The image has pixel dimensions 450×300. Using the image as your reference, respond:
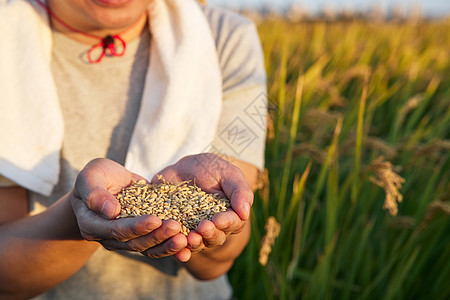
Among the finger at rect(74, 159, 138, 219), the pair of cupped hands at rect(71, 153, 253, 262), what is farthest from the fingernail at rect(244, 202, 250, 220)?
the finger at rect(74, 159, 138, 219)

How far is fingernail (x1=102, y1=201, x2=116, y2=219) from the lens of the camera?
78cm

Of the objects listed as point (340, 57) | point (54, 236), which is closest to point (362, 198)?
point (54, 236)

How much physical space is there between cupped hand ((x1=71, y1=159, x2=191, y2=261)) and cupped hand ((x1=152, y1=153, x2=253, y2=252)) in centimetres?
4

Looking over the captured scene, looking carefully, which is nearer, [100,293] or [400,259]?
[100,293]

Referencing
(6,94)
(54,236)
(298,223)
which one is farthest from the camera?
(298,223)

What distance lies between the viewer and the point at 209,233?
782 mm

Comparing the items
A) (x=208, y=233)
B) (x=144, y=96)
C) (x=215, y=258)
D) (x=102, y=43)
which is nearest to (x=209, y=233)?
(x=208, y=233)

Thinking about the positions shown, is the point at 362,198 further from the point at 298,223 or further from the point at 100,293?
the point at 100,293

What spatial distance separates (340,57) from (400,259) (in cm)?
193

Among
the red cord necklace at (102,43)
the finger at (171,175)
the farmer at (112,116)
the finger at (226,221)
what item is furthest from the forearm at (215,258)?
the red cord necklace at (102,43)

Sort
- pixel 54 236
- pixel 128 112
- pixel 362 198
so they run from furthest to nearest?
pixel 362 198 < pixel 128 112 < pixel 54 236

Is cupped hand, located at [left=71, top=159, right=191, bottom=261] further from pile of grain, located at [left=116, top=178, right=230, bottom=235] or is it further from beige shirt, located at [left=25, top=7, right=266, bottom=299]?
beige shirt, located at [left=25, top=7, right=266, bottom=299]

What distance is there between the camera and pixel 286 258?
4.82 feet

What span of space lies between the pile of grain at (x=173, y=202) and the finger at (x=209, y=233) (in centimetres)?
9
